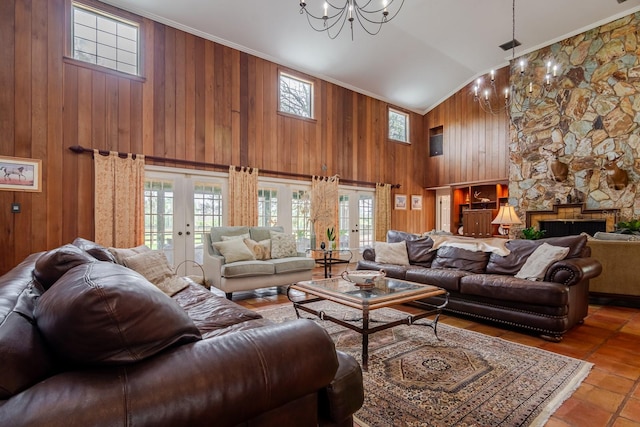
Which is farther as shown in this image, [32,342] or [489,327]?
[489,327]

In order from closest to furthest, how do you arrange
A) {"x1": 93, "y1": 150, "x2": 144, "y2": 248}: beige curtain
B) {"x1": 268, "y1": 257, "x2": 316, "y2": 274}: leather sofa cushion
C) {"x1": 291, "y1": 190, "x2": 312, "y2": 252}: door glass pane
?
{"x1": 268, "y1": 257, "x2": 316, "y2": 274}: leather sofa cushion < {"x1": 93, "y1": 150, "x2": 144, "y2": 248}: beige curtain < {"x1": 291, "y1": 190, "x2": 312, "y2": 252}: door glass pane

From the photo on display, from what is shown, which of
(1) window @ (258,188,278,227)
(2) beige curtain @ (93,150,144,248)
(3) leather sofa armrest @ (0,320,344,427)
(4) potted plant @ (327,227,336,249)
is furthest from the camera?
(1) window @ (258,188,278,227)

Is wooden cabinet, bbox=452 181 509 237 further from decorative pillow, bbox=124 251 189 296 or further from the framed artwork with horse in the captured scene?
the framed artwork with horse

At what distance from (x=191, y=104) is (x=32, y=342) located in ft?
17.9

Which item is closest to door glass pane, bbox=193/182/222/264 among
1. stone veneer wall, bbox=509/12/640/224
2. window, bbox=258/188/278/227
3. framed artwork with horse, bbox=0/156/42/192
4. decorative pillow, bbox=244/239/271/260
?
window, bbox=258/188/278/227

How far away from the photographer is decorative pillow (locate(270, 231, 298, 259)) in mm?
4703

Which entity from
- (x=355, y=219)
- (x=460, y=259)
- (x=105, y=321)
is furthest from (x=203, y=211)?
(x=105, y=321)

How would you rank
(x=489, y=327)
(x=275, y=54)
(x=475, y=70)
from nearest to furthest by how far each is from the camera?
(x=489, y=327) → (x=275, y=54) → (x=475, y=70)

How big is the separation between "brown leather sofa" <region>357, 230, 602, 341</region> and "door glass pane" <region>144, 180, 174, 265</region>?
355 centimetres

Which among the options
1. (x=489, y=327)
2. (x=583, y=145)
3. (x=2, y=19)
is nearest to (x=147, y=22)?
(x=2, y=19)

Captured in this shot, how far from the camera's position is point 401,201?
28.9ft

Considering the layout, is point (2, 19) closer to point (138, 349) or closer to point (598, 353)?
point (138, 349)

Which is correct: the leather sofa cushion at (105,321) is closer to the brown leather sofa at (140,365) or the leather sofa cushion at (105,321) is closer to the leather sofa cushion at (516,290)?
the brown leather sofa at (140,365)

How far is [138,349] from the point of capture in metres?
0.83
